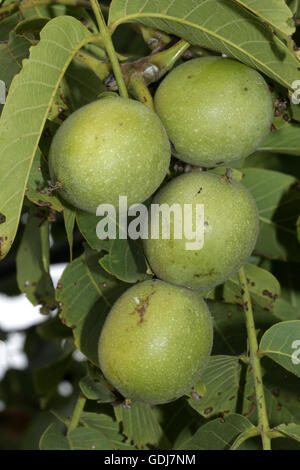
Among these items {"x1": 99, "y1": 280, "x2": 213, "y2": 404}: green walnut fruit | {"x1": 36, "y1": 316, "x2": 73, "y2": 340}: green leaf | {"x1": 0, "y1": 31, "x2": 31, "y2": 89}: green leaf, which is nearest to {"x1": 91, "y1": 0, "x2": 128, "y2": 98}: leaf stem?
{"x1": 0, "y1": 31, "x2": 31, "y2": 89}: green leaf

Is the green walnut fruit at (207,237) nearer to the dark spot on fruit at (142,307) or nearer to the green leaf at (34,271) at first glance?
the dark spot on fruit at (142,307)

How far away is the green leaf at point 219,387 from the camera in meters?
1.31

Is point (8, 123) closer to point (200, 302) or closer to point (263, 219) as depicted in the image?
point (200, 302)

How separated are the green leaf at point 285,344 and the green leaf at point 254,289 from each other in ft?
0.60

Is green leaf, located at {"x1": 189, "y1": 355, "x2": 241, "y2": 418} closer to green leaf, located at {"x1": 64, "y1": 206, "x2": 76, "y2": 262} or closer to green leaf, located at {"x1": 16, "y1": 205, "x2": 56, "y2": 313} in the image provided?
green leaf, located at {"x1": 64, "y1": 206, "x2": 76, "y2": 262}

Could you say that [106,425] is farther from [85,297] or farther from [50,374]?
[50,374]

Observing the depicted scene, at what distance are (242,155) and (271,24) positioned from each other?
260 mm

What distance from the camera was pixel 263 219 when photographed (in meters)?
1.56

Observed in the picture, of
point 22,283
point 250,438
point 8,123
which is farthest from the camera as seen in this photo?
point 22,283

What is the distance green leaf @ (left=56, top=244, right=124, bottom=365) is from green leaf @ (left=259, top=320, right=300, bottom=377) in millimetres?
360

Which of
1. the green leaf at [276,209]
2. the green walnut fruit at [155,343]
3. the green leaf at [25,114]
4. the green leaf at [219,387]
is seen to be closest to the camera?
the green leaf at [25,114]

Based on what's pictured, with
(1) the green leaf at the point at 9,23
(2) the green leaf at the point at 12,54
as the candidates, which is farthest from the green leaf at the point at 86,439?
(1) the green leaf at the point at 9,23

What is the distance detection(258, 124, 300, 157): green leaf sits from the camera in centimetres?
143
